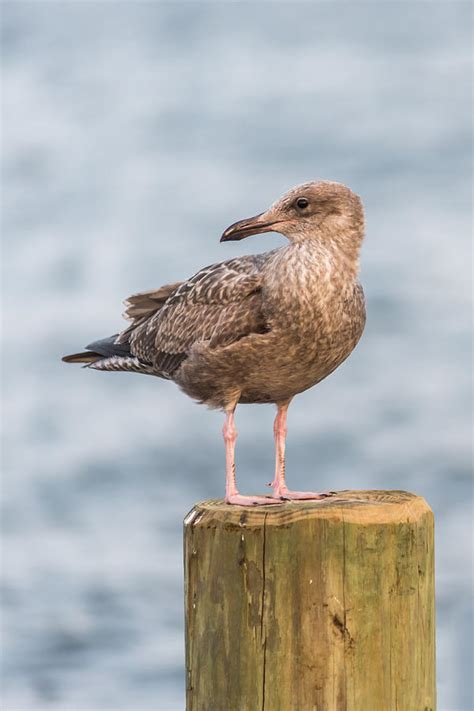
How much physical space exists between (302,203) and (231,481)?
1420 mm

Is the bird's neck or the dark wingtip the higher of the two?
the bird's neck

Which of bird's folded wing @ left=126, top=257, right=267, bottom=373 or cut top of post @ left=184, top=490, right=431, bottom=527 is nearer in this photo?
cut top of post @ left=184, top=490, right=431, bottom=527

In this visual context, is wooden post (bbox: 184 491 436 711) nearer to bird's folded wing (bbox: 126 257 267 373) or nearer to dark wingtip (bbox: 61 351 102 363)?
bird's folded wing (bbox: 126 257 267 373)

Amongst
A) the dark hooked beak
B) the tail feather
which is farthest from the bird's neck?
the tail feather

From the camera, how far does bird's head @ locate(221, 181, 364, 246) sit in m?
5.84

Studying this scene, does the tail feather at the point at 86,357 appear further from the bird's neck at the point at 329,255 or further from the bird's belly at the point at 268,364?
the bird's neck at the point at 329,255

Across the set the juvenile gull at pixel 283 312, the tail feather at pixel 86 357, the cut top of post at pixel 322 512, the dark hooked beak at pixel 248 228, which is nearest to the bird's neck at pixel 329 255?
the juvenile gull at pixel 283 312

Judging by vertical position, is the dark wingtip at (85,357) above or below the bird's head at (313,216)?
below

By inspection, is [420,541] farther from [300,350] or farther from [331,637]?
[300,350]

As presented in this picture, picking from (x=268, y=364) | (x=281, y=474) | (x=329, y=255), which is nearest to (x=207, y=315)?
(x=268, y=364)

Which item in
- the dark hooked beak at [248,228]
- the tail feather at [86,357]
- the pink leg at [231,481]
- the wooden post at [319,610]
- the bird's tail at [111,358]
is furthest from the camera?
the tail feather at [86,357]

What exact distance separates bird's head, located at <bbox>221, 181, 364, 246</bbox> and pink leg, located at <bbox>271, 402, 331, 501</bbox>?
1.08 meters

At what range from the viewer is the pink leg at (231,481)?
5113 mm

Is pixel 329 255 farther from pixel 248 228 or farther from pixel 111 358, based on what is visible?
pixel 111 358
